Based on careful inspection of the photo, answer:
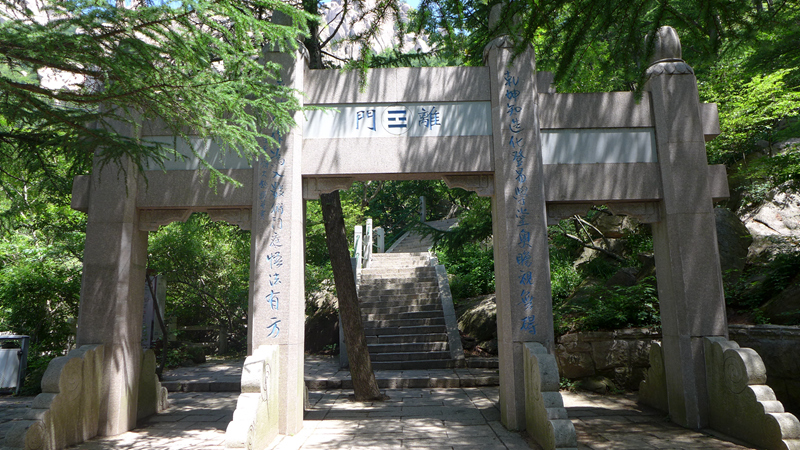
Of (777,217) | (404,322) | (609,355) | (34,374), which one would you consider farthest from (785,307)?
(34,374)

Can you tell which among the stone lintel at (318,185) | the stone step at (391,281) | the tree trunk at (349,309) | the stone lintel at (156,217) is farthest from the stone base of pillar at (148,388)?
the stone step at (391,281)

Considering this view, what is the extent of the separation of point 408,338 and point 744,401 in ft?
23.5

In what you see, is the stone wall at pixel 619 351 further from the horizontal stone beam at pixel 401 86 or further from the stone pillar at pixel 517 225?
the horizontal stone beam at pixel 401 86

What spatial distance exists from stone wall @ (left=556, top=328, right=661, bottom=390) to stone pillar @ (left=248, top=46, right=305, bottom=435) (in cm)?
480

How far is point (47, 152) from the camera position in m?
6.70

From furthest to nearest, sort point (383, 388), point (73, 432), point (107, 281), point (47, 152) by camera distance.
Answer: point (383, 388) → point (47, 152) → point (107, 281) → point (73, 432)

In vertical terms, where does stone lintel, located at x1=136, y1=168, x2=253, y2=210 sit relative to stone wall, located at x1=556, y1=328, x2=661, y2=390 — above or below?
above

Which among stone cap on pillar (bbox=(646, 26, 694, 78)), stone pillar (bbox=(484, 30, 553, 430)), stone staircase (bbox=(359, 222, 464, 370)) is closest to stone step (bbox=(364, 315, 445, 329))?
stone staircase (bbox=(359, 222, 464, 370))

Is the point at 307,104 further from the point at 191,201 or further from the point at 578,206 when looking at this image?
the point at 578,206

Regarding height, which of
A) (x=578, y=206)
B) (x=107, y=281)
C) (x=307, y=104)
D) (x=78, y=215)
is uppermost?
(x=307, y=104)

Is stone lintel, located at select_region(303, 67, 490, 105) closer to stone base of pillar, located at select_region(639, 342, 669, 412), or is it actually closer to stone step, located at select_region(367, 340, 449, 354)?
stone base of pillar, located at select_region(639, 342, 669, 412)

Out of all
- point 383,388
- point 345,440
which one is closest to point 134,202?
point 345,440

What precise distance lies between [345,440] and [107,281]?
348cm

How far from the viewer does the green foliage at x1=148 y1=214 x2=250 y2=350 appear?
1188 cm
